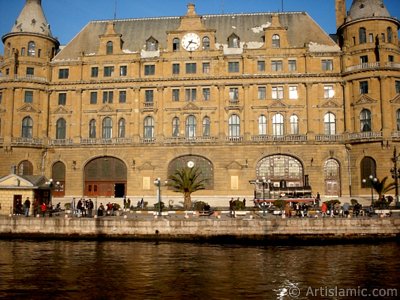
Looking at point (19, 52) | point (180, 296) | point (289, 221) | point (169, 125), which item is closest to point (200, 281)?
point (180, 296)

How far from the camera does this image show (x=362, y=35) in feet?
194

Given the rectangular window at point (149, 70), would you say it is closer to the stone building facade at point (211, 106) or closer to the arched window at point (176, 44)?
the stone building facade at point (211, 106)

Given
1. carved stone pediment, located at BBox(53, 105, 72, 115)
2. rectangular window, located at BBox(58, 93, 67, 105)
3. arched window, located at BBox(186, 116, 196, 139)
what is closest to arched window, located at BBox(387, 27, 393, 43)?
arched window, located at BBox(186, 116, 196, 139)

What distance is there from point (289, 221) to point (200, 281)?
17.1 meters

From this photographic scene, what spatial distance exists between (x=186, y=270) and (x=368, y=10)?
49.0m

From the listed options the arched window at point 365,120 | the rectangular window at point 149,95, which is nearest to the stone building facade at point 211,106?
the arched window at point 365,120

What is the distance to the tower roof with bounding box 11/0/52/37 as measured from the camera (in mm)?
64312

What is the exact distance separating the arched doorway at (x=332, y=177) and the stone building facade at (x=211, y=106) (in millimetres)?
135

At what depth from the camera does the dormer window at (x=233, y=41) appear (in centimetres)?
6291

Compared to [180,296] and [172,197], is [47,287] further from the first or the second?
[172,197]

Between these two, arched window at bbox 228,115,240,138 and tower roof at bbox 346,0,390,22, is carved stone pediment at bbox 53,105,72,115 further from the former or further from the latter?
tower roof at bbox 346,0,390,22

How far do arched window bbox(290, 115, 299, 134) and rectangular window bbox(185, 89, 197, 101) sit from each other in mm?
13987

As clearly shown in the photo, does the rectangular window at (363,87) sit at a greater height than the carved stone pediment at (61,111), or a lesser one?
greater

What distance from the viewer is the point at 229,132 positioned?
60.2 m
